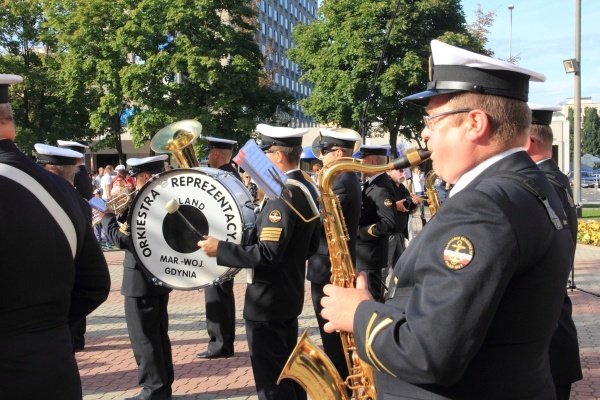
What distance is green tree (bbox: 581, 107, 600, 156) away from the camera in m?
108

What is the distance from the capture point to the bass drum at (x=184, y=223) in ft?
15.3

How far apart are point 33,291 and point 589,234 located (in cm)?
1538

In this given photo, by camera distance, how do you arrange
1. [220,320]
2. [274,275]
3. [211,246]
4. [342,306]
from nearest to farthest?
[342,306]
[211,246]
[274,275]
[220,320]

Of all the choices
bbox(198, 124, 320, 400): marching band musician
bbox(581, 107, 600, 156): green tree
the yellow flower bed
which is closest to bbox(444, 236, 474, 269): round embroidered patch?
bbox(198, 124, 320, 400): marching band musician

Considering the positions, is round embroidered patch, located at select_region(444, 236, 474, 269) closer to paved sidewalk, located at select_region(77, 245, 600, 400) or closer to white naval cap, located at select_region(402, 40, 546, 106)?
white naval cap, located at select_region(402, 40, 546, 106)

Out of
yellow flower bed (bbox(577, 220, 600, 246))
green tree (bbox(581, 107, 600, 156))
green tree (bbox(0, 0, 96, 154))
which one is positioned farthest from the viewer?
green tree (bbox(581, 107, 600, 156))

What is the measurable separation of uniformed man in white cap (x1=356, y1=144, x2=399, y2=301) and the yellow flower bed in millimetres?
9870

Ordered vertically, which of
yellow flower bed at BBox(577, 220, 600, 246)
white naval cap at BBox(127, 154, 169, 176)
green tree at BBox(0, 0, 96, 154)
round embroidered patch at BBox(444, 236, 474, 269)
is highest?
green tree at BBox(0, 0, 96, 154)

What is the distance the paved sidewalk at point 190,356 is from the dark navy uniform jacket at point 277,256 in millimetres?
1514

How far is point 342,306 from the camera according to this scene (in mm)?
2115

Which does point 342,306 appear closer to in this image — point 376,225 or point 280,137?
point 280,137

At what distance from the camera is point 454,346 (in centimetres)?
172

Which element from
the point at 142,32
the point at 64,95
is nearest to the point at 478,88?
the point at 142,32

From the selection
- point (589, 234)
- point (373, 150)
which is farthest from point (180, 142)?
point (589, 234)
